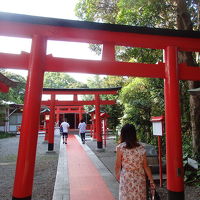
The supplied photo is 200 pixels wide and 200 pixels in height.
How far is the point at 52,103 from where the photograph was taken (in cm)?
1355

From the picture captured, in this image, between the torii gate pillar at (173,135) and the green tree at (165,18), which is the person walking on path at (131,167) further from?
the green tree at (165,18)

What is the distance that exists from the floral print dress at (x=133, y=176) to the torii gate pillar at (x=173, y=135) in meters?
1.12

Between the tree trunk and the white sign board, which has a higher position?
the tree trunk

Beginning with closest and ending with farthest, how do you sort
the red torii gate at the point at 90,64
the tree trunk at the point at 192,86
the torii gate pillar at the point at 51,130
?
the red torii gate at the point at 90,64, the tree trunk at the point at 192,86, the torii gate pillar at the point at 51,130

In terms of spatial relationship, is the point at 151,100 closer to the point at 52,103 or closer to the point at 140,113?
the point at 140,113

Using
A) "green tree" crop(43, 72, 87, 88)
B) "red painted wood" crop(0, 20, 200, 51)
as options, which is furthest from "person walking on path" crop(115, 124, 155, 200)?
"green tree" crop(43, 72, 87, 88)

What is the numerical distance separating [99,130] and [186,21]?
24.1 ft

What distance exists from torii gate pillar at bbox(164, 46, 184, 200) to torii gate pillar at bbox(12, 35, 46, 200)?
7.49 ft

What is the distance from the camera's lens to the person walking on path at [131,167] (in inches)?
133

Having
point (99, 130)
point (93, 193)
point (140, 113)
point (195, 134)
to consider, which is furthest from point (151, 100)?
point (93, 193)

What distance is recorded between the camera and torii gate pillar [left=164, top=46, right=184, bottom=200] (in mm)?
4336

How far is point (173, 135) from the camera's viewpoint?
4.40 meters

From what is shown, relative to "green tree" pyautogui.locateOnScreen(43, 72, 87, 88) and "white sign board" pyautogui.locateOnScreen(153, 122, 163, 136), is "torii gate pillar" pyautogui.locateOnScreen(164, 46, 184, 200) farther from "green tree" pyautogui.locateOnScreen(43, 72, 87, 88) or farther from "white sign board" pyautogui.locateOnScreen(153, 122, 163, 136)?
"green tree" pyautogui.locateOnScreen(43, 72, 87, 88)

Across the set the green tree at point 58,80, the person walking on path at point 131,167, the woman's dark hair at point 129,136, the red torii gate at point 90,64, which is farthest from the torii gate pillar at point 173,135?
the green tree at point 58,80
